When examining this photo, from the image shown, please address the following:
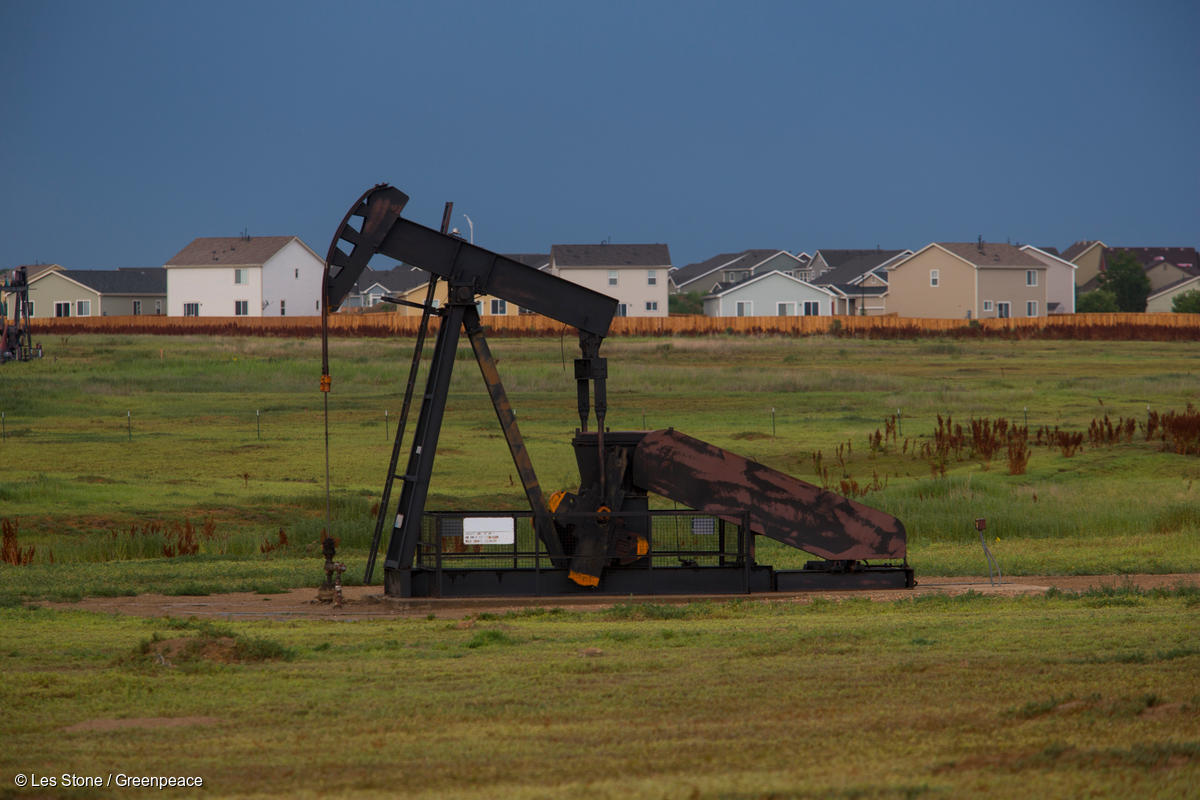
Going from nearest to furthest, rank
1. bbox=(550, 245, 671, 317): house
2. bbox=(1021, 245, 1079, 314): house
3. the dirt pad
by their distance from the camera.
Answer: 1. the dirt pad
2. bbox=(550, 245, 671, 317): house
3. bbox=(1021, 245, 1079, 314): house

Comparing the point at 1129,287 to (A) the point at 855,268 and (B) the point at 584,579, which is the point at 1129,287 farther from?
(B) the point at 584,579

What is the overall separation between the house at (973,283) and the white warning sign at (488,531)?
83809mm

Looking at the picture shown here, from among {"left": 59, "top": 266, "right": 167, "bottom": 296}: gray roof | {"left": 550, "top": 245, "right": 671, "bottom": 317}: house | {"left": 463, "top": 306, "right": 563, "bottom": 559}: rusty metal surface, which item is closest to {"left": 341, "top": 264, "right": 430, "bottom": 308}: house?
{"left": 59, "top": 266, "right": 167, "bottom": 296}: gray roof

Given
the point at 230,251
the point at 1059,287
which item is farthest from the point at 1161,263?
the point at 230,251

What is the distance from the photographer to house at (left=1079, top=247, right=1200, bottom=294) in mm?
144250

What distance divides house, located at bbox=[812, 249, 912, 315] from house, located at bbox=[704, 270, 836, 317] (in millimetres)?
4264

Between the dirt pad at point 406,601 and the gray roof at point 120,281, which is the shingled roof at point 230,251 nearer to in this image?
the gray roof at point 120,281

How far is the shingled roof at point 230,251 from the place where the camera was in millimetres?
99062

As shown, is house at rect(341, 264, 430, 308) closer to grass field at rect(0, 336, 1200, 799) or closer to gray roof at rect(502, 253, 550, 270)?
gray roof at rect(502, 253, 550, 270)

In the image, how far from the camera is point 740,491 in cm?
1692

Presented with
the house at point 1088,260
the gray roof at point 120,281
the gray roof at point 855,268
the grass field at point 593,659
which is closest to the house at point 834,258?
the gray roof at point 855,268

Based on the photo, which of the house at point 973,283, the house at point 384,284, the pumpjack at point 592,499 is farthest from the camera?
the house at point 384,284

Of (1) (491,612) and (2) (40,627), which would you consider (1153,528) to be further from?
(2) (40,627)

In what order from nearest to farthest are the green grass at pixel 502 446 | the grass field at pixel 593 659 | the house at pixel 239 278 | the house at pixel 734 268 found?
the grass field at pixel 593 659 → the green grass at pixel 502 446 → the house at pixel 239 278 → the house at pixel 734 268
